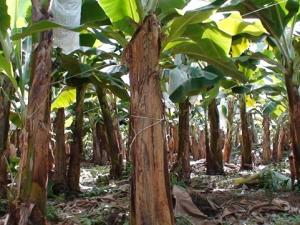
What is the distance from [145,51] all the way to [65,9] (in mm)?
1074

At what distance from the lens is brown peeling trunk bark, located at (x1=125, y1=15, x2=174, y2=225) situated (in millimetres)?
3180

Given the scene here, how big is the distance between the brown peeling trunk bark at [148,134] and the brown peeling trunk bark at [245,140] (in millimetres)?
6541

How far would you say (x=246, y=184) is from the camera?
22.5 ft

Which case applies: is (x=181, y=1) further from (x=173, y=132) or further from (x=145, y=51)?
(x=173, y=132)

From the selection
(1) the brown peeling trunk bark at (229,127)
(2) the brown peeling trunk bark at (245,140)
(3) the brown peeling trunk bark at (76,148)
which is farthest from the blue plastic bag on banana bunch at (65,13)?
(1) the brown peeling trunk bark at (229,127)

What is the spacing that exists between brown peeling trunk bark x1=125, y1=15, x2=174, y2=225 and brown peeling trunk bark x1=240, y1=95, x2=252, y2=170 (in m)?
6.54

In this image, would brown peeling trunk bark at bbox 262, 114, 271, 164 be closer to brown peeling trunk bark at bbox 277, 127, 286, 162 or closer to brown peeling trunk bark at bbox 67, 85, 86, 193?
brown peeling trunk bark at bbox 277, 127, 286, 162

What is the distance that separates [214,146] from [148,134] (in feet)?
19.5

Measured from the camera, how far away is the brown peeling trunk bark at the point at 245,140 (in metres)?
9.59

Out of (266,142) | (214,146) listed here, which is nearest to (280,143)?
(266,142)

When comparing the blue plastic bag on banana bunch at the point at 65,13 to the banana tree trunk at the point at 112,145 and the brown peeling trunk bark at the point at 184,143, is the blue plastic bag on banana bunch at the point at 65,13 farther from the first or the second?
the banana tree trunk at the point at 112,145

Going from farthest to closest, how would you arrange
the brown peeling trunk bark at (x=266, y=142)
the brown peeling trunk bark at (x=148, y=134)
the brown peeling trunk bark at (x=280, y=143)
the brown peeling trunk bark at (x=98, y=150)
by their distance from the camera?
the brown peeling trunk bark at (x=98, y=150) → the brown peeling trunk bark at (x=280, y=143) → the brown peeling trunk bark at (x=266, y=142) → the brown peeling trunk bark at (x=148, y=134)

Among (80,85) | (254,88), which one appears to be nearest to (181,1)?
(80,85)

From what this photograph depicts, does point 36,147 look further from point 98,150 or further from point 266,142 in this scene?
point 98,150
